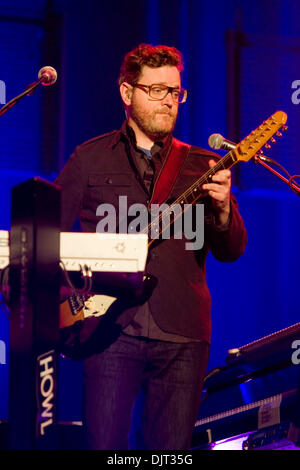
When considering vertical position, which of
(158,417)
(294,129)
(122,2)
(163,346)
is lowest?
(158,417)

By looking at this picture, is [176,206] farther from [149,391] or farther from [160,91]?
[149,391]

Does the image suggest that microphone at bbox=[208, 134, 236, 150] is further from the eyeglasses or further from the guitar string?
the eyeglasses

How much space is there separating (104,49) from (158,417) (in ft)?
9.26

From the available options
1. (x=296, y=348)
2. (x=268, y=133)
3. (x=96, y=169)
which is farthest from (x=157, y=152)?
(x=296, y=348)

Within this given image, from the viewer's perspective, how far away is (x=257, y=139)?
9.82 feet

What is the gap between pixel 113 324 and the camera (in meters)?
2.62

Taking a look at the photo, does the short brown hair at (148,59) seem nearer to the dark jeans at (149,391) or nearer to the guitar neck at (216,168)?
the guitar neck at (216,168)

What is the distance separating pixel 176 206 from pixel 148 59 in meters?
0.69

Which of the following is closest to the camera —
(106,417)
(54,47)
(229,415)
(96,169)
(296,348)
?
(106,417)

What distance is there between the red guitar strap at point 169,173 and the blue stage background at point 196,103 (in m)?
1.75

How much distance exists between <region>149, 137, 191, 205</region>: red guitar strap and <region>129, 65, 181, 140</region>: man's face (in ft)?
0.30

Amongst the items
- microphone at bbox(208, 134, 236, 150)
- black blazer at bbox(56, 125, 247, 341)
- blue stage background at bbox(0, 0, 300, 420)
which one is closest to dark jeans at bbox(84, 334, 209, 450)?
black blazer at bbox(56, 125, 247, 341)

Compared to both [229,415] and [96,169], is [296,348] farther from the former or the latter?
[96,169]

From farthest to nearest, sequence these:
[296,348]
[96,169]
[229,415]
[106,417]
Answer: [229,415], [296,348], [96,169], [106,417]
